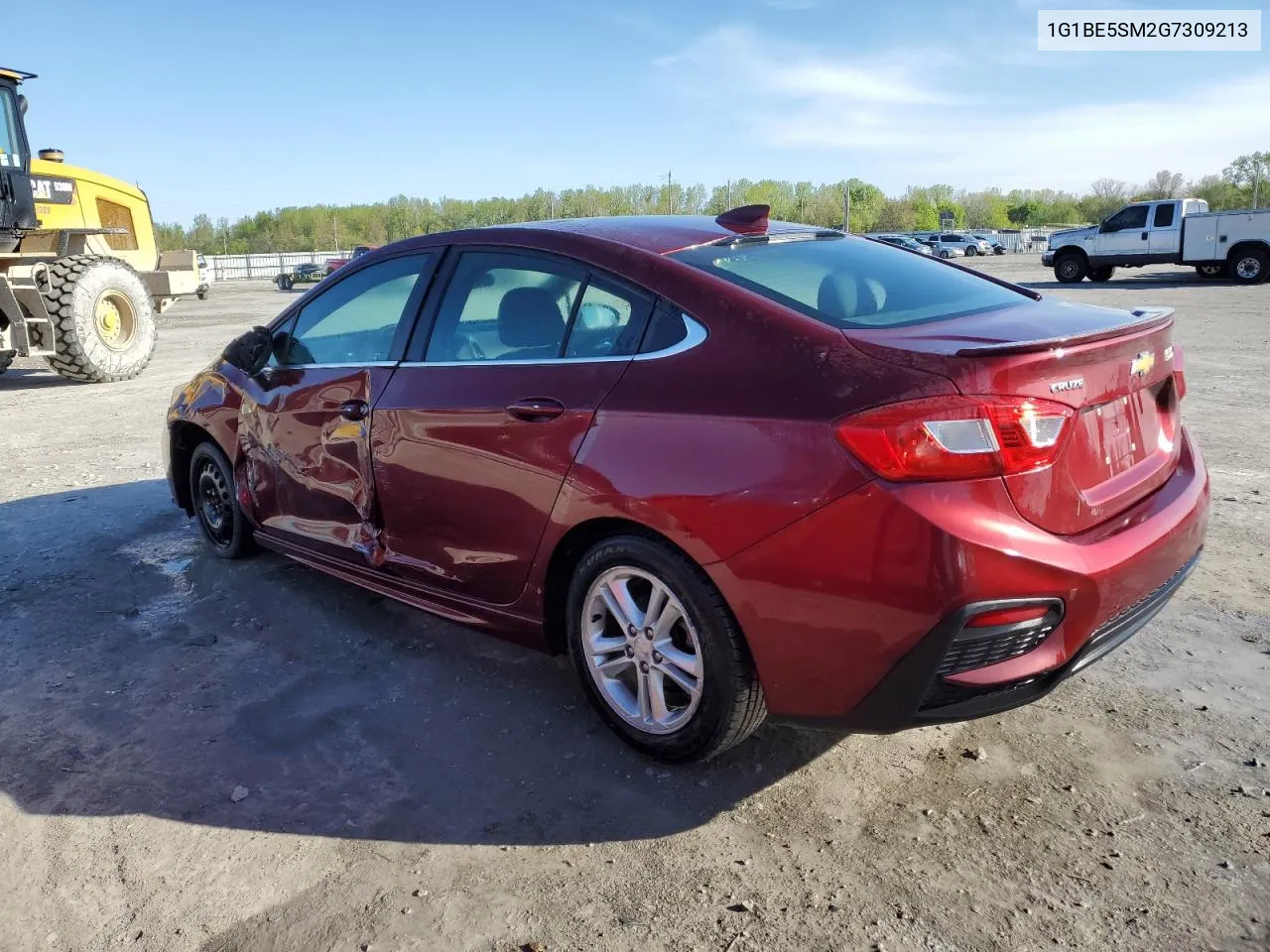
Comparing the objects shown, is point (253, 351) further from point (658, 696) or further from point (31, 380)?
point (31, 380)

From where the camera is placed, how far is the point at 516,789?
9.57 feet

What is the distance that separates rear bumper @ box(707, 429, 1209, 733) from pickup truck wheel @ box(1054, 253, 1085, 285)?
27749mm

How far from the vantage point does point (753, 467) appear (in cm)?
253

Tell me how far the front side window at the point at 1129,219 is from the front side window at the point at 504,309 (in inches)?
1052

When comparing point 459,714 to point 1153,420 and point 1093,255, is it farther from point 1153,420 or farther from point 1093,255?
point 1093,255

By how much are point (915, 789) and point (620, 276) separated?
172cm

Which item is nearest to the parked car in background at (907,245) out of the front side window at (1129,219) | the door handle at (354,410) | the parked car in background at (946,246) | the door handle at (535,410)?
the parked car in background at (946,246)

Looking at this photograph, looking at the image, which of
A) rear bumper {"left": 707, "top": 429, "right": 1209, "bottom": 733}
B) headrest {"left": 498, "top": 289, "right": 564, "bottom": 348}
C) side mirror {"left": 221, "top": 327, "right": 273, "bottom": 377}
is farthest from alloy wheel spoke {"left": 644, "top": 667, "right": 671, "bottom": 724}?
side mirror {"left": 221, "top": 327, "right": 273, "bottom": 377}

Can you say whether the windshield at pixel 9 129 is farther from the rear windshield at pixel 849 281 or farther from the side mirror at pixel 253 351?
the rear windshield at pixel 849 281

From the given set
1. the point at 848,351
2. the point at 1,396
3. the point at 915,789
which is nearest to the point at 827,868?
the point at 915,789

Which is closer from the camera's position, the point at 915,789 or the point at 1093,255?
the point at 915,789

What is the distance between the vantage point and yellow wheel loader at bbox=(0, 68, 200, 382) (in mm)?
10883

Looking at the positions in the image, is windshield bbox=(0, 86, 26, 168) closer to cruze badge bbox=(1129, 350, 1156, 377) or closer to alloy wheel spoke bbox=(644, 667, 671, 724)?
alloy wheel spoke bbox=(644, 667, 671, 724)

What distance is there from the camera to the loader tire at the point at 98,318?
11.1 m
